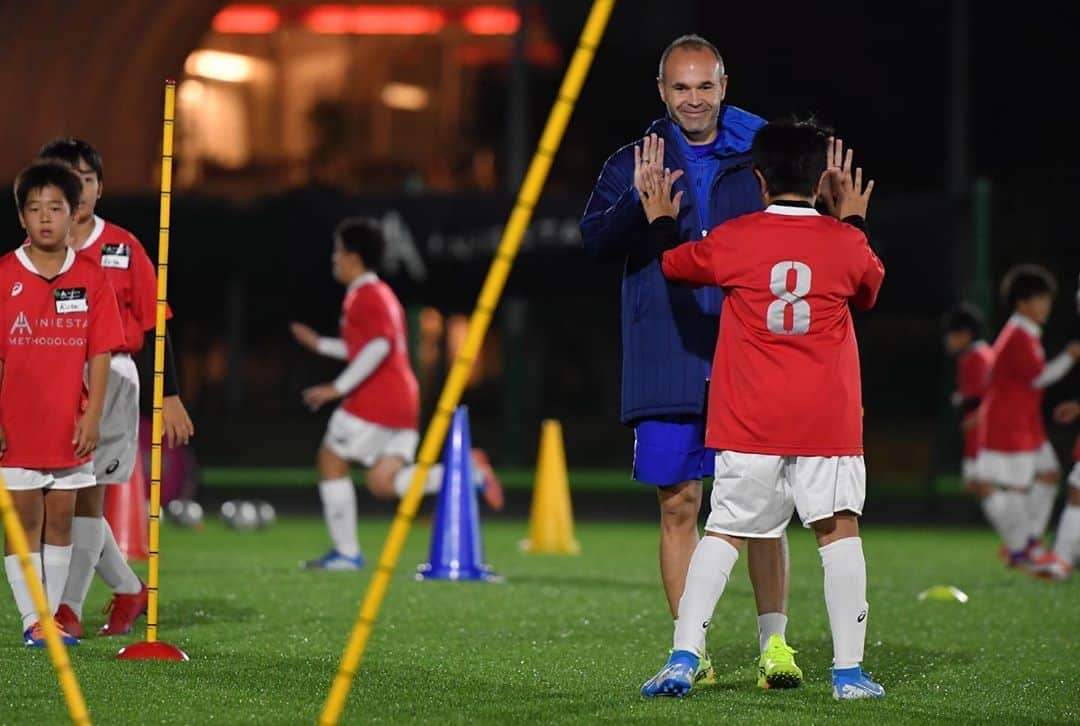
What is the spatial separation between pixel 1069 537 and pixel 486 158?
15450 millimetres

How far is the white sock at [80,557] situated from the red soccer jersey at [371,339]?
4.24 metres

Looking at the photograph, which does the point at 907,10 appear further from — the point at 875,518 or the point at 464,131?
the point at 875,518

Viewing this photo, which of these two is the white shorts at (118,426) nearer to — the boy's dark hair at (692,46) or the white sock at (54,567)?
the white sock at (54,567)

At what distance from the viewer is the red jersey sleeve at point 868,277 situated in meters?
6.35

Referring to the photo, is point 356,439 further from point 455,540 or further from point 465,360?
point 465,360

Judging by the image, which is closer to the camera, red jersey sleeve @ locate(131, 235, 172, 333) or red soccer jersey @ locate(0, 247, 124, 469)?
red soccer jersey @ locate(0, 247, 124, 469)

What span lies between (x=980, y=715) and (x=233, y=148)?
2100cm

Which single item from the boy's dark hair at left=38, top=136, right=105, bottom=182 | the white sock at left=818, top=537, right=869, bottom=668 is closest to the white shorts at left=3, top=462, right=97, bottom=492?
the boy's dark hair at left=38, top=136, right=105, bottom=182

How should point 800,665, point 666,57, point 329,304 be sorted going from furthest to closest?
1. point 329,304
2. point 800,665
3. point 666,57

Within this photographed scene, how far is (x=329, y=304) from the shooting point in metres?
18.1

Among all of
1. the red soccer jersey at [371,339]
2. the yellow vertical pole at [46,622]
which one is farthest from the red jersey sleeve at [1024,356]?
the yellow vertical pole at [46,622]

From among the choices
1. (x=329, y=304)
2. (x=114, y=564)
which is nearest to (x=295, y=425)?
(x=329, y=304)

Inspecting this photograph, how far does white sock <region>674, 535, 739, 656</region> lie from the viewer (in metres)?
6.30

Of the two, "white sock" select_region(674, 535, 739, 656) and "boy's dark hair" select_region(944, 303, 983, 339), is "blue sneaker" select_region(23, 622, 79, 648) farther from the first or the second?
"boy's dark hair" select_region(944, 303, 983, 339)
